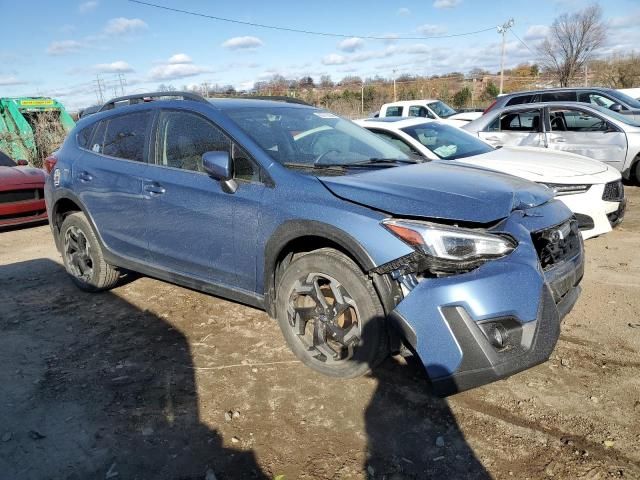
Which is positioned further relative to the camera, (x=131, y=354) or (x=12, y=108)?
(x=12, y=108)

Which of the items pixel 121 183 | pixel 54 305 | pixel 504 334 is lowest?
pixel 54 305

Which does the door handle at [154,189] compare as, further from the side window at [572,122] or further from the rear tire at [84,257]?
the side window at [572,122]

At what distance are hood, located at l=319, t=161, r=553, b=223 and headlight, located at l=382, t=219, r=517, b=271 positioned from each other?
83mm

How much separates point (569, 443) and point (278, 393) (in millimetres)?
1599

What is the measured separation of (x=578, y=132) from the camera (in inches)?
329

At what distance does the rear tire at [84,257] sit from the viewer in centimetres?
465

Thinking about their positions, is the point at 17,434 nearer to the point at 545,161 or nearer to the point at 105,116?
the point at 105,116

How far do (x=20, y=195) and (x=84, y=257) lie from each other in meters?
3.98

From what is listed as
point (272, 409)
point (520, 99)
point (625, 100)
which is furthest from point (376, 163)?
point (625, 100)

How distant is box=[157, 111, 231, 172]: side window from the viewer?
3559 mm

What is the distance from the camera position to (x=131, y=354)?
3.59 metres

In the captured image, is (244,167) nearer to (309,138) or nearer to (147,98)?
(309,138)

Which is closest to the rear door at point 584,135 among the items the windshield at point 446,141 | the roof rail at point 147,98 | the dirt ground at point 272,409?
the windshield at point 446,141

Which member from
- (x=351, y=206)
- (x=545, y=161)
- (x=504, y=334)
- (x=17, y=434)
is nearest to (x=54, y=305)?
(x=17, y=434)
